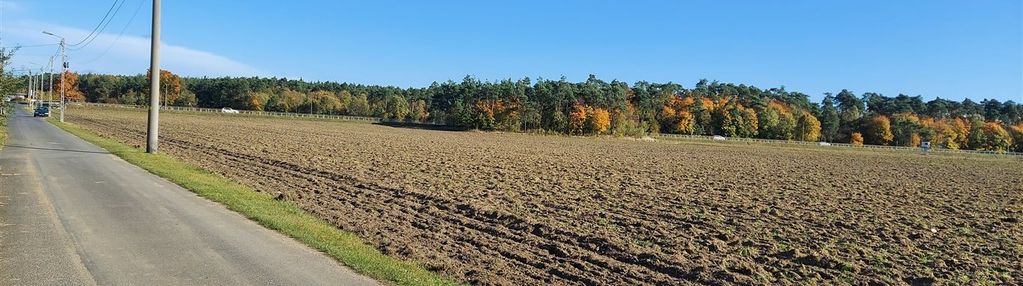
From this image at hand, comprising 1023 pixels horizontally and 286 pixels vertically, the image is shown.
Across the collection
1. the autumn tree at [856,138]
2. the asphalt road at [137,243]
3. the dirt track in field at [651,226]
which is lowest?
the dirt track in field at [651,226]

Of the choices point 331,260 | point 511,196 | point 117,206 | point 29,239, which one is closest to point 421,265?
point 331,260

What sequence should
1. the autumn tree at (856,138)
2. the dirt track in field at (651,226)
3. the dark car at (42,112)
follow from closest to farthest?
the dirt track in field at (651,226)
the dark car at (42,112)
the autumn tree at (856,138)

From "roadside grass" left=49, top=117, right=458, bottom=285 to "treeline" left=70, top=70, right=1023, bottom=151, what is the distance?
102625 millimetres

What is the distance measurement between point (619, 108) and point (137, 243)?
116 metres

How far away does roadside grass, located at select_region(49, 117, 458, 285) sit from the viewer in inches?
303

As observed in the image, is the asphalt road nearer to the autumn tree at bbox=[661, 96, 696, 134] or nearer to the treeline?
the treeline

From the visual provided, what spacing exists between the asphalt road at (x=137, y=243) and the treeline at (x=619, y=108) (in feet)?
349

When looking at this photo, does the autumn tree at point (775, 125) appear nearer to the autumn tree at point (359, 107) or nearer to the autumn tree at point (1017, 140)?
the autumn tree at point (1017, 140)

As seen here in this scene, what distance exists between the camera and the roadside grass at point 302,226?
770 cm

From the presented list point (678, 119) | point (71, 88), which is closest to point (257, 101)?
point (71, 88)

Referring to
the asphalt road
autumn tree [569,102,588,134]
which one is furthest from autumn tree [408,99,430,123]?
the asphalt road

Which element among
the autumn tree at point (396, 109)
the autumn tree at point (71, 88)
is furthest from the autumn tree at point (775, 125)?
the autumn tree at point (71, 88)

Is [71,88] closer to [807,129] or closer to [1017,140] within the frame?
[807,129]

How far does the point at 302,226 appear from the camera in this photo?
1043 centimetres
